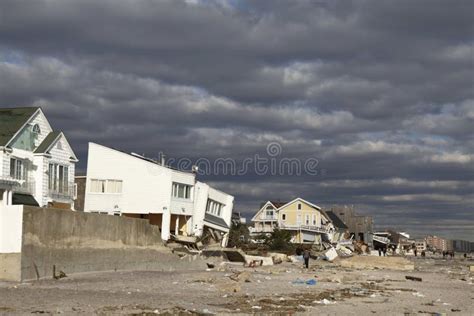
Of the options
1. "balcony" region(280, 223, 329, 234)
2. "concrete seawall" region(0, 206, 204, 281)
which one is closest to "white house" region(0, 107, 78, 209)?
"concrete seawall" region(0, 206, 204, 281)

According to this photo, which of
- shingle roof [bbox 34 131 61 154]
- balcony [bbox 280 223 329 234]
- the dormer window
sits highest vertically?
the dormer window

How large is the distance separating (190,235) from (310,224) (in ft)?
167

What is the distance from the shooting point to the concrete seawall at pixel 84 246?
2586 cm

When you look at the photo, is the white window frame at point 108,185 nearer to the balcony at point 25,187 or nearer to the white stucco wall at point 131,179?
the white stucco wall at point 131,179

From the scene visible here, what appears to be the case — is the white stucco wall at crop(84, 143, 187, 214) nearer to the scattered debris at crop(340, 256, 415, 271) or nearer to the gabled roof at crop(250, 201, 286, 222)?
the scattered debris at crop(340, 256, 415, 271)

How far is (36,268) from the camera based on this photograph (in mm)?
26156

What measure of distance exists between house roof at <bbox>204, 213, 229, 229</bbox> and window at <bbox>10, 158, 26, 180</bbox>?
87.9ft

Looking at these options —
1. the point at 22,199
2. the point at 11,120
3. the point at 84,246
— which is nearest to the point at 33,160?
the point at 11,120

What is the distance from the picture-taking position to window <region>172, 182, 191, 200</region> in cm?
6097

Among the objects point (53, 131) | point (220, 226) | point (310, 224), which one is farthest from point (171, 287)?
point (310, 224)

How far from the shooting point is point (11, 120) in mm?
43125

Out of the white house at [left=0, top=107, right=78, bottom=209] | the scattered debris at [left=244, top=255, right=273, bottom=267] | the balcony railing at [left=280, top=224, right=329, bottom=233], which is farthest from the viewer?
the balcony railing at [left=280, top=224, right=329, bottom=233]

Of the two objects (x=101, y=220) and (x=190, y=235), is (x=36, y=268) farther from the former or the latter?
(x=190, y=235)

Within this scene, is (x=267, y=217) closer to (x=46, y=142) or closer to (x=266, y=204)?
(x=266, y=204)
